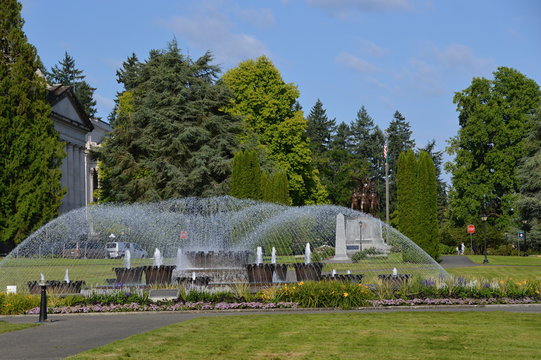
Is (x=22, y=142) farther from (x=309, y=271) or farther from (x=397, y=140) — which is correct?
(x=397, y=140)

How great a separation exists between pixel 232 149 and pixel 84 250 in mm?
13491

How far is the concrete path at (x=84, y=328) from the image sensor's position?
13.3 metres

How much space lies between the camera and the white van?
2153 inches

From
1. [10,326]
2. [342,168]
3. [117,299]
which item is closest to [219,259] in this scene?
[117,299]

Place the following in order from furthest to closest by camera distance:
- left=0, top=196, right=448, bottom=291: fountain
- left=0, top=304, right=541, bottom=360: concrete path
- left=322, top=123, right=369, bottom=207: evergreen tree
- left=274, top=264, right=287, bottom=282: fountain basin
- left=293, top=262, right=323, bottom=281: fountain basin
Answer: left=322, top=123, right=369, bottom=207: evergreen tree
left=0, top=196, right=448, bottom=291: fountain
left=274, top=264, right=287, bottom=282: fountain basin
left=293, top=262, right=323, bottom=281: fountain basin
left=0, top=304, right=541, bottom=360: concrete path

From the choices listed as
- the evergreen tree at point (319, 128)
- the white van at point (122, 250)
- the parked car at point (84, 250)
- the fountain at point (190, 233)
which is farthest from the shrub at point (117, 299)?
the evergreen tree at point (319, 128)

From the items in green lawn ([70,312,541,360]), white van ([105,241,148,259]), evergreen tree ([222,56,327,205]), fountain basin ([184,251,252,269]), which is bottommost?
green lawn ([70,312,541,360])

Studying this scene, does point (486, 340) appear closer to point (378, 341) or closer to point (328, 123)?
point (378, 341)

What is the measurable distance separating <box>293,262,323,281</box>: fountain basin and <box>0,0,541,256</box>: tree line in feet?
67.1

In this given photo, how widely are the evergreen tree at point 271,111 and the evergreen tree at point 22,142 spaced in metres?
19.8

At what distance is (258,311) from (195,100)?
42261mm

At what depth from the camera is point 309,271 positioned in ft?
93.5

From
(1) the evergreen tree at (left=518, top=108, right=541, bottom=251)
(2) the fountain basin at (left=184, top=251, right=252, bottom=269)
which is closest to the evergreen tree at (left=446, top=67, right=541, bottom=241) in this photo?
(1) the evergreen tree at (left=518, top=108, right=541, bottom=251)

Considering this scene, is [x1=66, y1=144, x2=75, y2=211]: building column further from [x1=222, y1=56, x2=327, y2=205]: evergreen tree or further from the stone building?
[x1=222, y1=56, x2=327, y2=205]: evergreen tree
